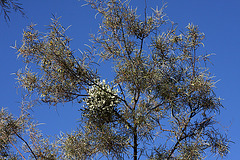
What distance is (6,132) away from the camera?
20.1ft

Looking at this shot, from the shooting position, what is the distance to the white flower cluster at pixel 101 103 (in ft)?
18.7

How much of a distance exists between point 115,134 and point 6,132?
7.01 ft

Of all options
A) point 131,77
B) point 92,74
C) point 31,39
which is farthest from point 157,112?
point 31,39

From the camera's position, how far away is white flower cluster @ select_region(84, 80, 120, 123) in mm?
5691

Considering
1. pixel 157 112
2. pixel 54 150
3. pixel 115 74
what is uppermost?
pixel 115 74

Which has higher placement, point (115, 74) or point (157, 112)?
point (115, 74)

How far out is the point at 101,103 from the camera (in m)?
5.68

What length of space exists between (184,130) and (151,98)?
30.4 inches

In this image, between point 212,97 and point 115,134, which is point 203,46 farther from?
point 115,134

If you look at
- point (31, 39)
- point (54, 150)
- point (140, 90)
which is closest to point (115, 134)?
point (140, 90)

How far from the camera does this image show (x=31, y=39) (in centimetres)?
566

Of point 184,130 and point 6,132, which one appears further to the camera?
point 6,132

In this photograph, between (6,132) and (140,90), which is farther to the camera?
(6,132)

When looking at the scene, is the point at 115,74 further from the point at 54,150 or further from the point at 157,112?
the point at 54,150
